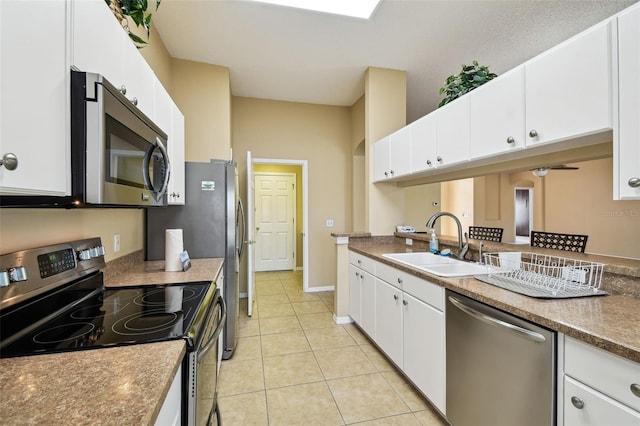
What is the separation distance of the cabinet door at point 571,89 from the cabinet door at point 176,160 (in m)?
2.29

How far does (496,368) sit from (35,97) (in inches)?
74.0

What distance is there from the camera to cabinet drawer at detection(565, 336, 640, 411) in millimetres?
812

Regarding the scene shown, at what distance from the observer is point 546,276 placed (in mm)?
1456

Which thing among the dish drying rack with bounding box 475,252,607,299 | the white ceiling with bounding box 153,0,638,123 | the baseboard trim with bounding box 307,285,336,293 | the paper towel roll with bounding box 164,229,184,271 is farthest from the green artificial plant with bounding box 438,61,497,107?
the baseboard trim with bounding box 307,285,336,293

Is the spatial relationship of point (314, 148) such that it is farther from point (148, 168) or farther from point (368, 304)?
point (148, 168)

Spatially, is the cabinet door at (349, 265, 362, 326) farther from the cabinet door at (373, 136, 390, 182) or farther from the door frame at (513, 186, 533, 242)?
the door frame at (513, 186, 533, 242)

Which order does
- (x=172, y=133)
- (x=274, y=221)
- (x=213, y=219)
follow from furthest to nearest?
(x=274, y=221)
(x=213, y=219)
(x=172, y=133)

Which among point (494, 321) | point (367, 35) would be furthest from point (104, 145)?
point (367, 35)

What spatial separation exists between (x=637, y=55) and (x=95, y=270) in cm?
255

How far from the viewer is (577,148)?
1604 millimetres

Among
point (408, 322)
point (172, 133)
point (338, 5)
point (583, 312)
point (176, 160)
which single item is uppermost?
point (338, 5)

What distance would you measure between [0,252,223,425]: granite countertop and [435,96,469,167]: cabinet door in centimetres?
207

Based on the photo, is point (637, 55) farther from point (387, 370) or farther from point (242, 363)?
point (242, 363)

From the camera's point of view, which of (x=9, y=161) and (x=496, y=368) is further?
(x=496, y=368)
